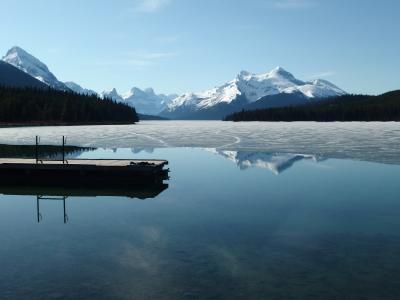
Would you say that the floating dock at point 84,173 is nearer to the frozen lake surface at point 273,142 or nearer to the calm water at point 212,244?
the calm water at point 212,244

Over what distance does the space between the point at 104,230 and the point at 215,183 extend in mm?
15809

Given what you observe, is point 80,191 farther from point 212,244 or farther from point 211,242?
point 212,244

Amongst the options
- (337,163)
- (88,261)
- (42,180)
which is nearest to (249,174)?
(337,163)

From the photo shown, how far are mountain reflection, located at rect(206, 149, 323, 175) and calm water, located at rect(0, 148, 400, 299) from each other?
10.6 meters

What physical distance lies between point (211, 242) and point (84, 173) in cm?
2239

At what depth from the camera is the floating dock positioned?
38.3 metres

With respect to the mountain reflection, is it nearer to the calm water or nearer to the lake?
the lake

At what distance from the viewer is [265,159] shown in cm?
5350

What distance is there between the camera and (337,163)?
157ft

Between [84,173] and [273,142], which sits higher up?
[273,142]

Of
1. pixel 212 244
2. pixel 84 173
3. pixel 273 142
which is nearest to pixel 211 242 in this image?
pixel 212 244

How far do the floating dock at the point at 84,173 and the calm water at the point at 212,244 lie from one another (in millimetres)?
4697

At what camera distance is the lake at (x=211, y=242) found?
48.1 ft

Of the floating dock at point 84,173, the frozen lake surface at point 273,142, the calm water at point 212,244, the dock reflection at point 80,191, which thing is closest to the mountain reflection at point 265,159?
the frozen lake surface at point 273,142
